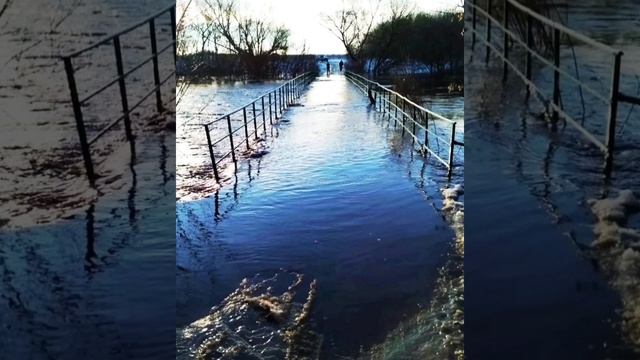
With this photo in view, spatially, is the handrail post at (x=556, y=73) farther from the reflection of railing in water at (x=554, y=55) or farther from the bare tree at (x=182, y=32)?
the bare tree at (x=182, y=32)

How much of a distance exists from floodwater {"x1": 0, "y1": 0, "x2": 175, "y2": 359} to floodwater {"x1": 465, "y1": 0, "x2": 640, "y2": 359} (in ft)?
3.44

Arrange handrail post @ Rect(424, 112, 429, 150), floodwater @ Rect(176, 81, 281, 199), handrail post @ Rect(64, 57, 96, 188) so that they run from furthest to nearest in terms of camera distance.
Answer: floodwater @ Rect(176, 81, 281, 199) → handrail post @ Rect(424, 112, 429, 150) → handrail post @ Rect(64, 57, 96, 188)

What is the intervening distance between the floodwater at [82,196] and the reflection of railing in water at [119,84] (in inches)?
1.1

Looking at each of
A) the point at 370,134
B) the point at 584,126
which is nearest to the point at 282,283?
the point at 584,126

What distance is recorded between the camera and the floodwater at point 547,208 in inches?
59.6

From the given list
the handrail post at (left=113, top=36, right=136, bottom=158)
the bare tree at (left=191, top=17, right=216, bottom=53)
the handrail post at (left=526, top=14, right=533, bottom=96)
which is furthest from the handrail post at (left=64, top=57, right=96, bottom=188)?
the handrail post at (left=526, top=14, right=533, bottom=96)

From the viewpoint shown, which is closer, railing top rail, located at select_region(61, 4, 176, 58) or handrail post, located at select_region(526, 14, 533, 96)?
handrail post, located at select_region(526, 14, 533, 96)

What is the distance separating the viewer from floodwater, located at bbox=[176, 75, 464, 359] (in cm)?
181

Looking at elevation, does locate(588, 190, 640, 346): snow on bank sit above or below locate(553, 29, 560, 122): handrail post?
below

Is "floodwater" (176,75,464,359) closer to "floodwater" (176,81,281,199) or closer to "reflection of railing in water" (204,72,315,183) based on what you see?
"floodwater" (176,81,281,199)

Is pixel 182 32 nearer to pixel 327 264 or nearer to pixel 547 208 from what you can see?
pixel 327 264

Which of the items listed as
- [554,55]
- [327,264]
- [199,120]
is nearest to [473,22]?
[554,55]

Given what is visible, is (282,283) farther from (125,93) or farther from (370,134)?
(370,134)

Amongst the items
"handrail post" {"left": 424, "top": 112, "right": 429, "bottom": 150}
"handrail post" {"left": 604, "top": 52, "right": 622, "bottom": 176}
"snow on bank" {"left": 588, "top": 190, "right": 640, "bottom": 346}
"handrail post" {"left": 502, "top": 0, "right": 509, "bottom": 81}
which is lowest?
"snow on bank" {"left": 588, "top": 190, "right": 640, "bottom": 346}
